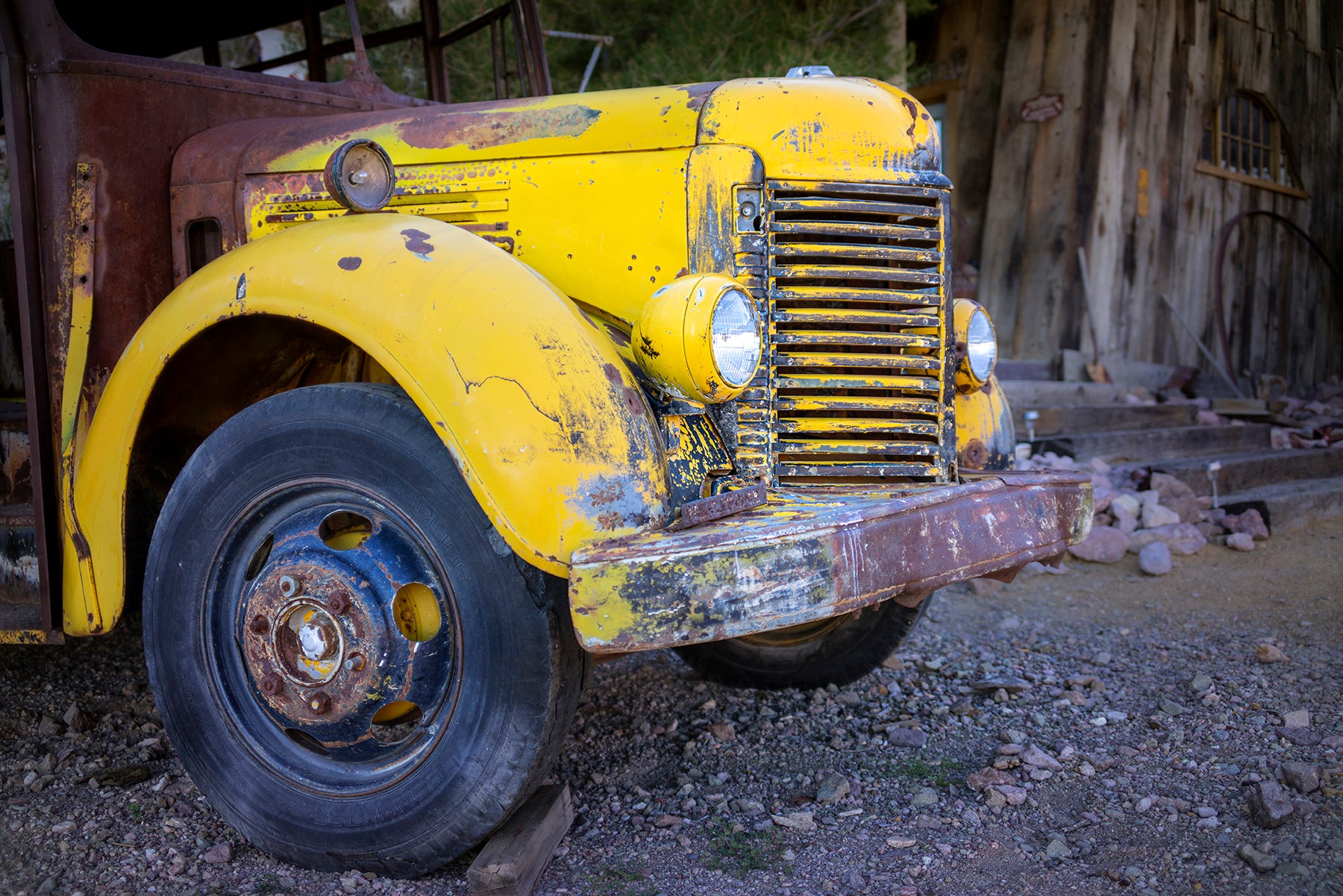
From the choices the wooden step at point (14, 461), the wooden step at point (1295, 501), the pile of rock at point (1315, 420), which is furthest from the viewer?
the pile of rock at point (1315, 420)

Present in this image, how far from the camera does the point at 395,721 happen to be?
223cm

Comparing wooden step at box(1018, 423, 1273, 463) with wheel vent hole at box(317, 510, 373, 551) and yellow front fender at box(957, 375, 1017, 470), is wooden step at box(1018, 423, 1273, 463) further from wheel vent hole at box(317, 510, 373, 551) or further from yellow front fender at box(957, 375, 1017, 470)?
wheel vent hole at box(317, 510, 373, 551)

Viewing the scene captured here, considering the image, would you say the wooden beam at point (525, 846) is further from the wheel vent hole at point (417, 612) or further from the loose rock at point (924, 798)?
the loose rock at point (924, 798)

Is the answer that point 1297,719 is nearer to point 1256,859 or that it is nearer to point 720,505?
point 1256,859

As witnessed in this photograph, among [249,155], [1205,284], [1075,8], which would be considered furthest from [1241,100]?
[249,155]

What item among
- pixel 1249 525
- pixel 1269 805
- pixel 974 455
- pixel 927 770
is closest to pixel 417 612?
pixel 927 770

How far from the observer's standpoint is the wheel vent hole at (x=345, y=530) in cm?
221

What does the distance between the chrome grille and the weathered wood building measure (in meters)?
5.21

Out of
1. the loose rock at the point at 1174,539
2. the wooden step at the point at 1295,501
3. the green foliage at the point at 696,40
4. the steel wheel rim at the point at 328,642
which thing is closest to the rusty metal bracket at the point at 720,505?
the steel wheel rim at the point at 328,642

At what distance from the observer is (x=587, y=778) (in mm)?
2629

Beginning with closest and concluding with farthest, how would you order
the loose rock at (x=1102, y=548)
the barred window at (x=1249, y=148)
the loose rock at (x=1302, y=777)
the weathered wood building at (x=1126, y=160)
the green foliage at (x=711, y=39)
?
the loose rock at (x=1302, y=777) → the loose rock at (x=1102, y=548) → the green foliage at (x=711, y=39) → the weathered wood building at (x=1126, y=160) → the barred window at (x=1249, y=148)

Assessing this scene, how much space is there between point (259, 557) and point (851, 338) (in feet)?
4.74

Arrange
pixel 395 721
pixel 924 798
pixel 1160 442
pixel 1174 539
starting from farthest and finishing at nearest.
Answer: pixel 1160 442
pixel 1174 539
pixel 924 798
pixel 395 721

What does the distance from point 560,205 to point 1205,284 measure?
289 inches
